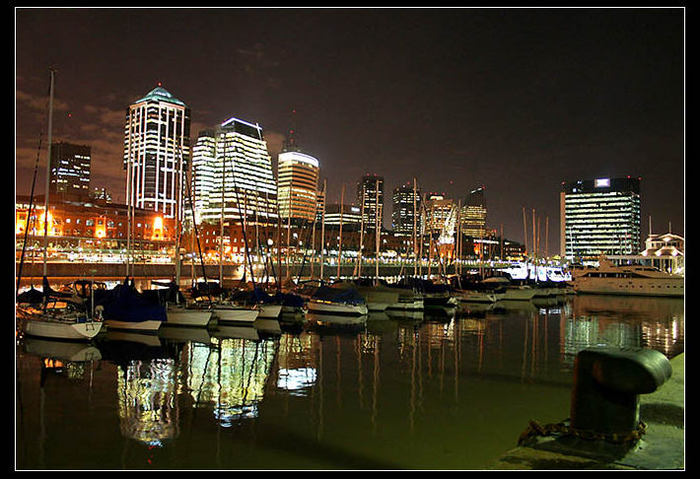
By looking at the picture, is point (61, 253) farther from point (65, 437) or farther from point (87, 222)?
point (65, 437)

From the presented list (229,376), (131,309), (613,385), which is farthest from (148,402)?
(131,309)

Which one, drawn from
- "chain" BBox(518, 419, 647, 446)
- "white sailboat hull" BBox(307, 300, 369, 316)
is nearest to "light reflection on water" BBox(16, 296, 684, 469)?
"chain" BBox(518, 419, 647, 446)

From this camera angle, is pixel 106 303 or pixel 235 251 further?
pixel 235 251

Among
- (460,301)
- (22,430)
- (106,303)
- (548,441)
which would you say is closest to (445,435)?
(548,441)

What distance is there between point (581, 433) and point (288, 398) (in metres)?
9.38

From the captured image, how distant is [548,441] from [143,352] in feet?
66.8

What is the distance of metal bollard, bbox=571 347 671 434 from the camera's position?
25.3 ft

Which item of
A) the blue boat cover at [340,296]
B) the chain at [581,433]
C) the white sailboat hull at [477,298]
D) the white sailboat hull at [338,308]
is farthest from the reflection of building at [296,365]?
the white sailboat hull at [477,298]

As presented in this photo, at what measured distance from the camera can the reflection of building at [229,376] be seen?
14.4 m

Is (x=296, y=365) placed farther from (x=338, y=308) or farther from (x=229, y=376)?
(x=338, y=308)

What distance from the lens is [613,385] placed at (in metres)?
7.87

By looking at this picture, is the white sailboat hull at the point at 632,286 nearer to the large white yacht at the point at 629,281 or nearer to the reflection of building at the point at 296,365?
the large white yacht at the point at 629,281

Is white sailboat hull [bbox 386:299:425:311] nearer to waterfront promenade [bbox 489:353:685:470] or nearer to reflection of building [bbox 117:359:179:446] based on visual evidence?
reflection of building [bbox 117:359:179:446]
